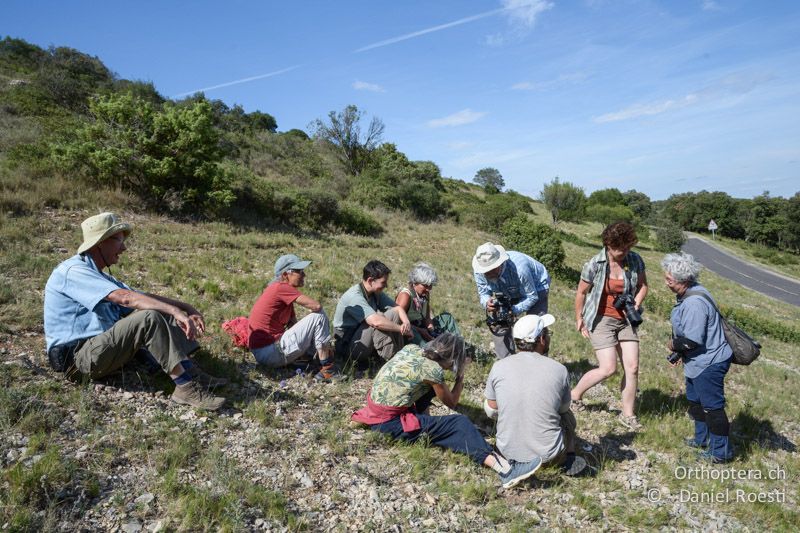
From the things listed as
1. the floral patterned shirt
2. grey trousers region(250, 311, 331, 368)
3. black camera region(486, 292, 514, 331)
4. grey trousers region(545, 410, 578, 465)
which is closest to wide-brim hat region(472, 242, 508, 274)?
black camera region(486, 292, 514, 331)

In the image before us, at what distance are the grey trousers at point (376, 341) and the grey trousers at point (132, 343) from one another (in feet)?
6.73

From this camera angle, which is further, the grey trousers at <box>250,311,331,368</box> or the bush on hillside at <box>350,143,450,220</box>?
the bush on hillside at <box>350,143,450,220</box>

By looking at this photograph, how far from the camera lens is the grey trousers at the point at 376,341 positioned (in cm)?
515

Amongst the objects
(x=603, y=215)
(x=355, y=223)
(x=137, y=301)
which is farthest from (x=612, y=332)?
(x=603, y=215)

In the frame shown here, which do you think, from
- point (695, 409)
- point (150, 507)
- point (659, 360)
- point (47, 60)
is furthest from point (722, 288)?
point (47, 60)

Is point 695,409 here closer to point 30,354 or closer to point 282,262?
point 282,262

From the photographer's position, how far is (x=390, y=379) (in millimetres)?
3719

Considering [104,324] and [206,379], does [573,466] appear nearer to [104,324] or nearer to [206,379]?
[206,379]

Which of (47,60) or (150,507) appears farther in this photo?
(47,60)

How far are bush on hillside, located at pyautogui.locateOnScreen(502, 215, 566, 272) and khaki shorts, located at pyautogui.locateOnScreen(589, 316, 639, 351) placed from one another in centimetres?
1708

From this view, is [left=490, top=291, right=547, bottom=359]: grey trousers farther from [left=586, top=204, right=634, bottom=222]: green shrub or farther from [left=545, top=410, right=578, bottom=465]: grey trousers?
[left=586, top=204, right=634, bottom=222]: green shrub

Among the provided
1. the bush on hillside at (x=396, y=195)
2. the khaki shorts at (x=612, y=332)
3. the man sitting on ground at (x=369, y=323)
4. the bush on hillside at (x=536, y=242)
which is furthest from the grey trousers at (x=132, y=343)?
the bush on hillside at (x=396, y=195)

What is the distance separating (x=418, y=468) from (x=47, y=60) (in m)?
31.7

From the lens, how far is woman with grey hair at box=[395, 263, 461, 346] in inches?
211
